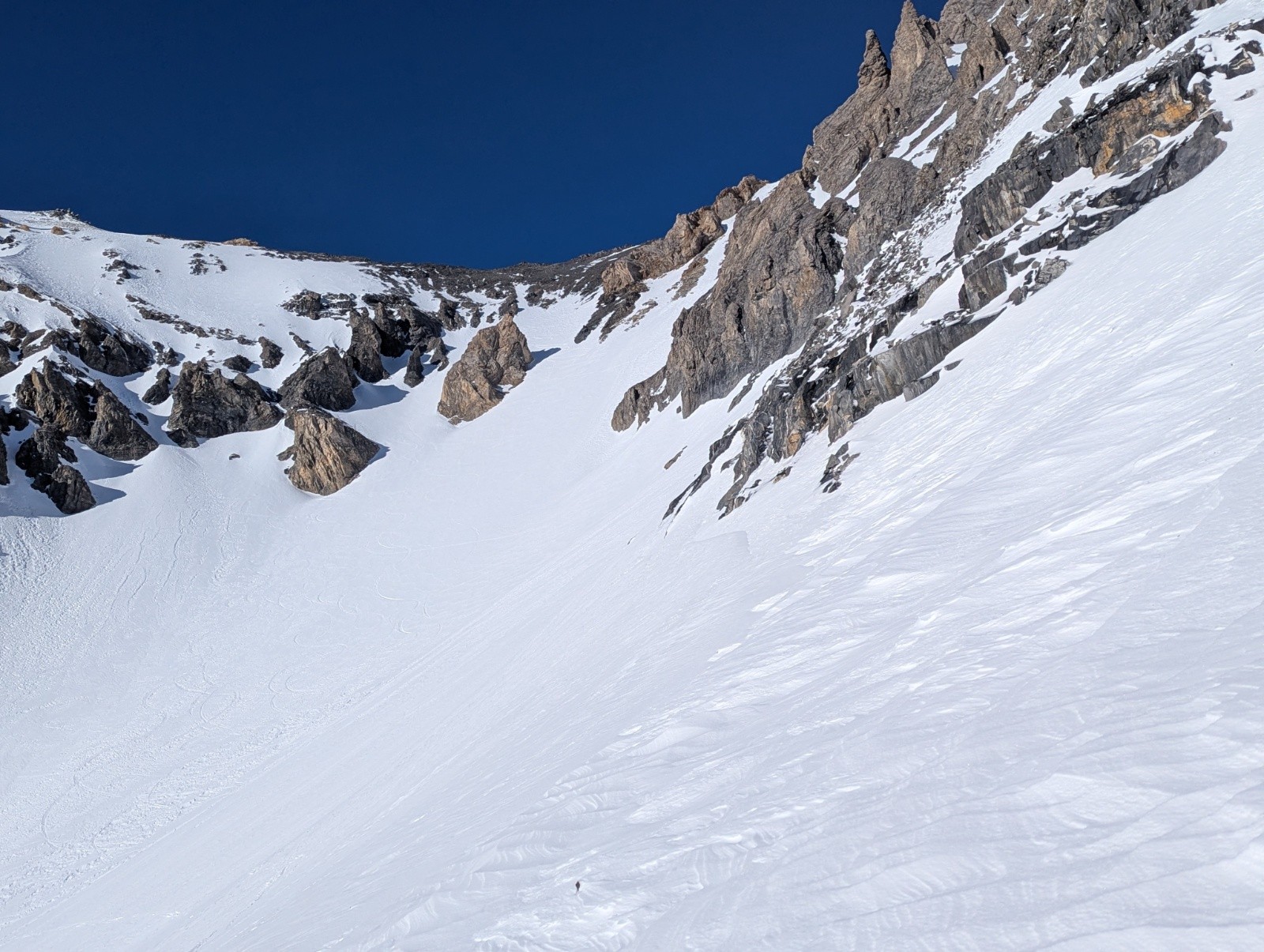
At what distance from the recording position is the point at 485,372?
61875 millimetres

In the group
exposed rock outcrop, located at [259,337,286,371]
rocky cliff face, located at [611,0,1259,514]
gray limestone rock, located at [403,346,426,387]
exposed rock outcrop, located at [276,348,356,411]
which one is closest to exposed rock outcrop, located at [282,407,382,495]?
exposed rock outcrop, located at [276,348,356,411]

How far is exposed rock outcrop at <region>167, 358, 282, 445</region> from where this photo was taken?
54.5 meters

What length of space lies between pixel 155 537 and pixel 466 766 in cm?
4410

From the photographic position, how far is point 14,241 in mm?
79000

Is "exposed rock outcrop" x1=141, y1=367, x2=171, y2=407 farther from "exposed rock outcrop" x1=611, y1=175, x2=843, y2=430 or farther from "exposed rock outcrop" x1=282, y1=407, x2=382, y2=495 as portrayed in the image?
"exposed rock outcrop" x1=611, y1=175, x2=843, y2=430

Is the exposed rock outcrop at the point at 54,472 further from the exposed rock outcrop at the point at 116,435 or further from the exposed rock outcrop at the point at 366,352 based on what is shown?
the exposed rock outcrop at the point at 366,352

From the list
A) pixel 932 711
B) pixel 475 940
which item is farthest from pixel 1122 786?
pixel 475 940

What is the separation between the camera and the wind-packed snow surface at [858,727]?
102 inches

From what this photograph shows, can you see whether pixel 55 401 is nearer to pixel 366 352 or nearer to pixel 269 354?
pixel 269 354

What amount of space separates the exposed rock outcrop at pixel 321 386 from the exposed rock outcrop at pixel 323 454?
612cm

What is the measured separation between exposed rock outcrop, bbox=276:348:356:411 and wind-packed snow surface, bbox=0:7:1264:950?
3819 centimetres

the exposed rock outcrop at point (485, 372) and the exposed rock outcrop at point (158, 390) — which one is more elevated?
the exposed rock outcrop at point (158, 390)

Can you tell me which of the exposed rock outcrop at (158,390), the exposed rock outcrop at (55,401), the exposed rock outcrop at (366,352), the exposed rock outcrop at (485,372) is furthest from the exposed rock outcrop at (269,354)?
the exposed rock outcrop at (485,372)

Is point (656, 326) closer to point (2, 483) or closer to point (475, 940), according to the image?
point (2, 483)
